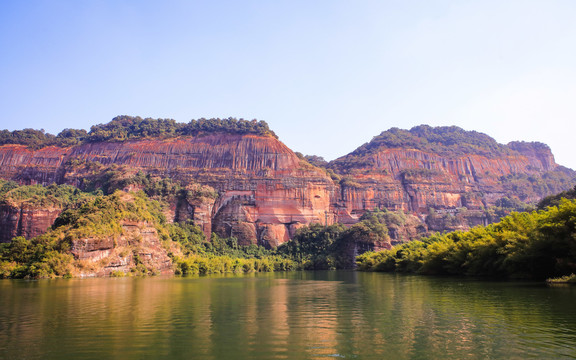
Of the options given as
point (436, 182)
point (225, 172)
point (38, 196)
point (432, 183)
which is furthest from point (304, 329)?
point (436, 182)

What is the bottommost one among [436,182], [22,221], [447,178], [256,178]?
[22,221]

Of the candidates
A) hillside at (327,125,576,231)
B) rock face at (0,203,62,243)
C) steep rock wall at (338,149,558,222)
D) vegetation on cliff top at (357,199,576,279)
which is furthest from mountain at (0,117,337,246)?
vegetation on cliff top at (357,199,576,279)

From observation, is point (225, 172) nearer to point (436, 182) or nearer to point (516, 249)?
point (436, 182)

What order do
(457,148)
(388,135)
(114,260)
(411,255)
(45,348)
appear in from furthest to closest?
1. (388,135)
2. (457,148)
3. (114,260)
4. (411,255)
5. (45,348)

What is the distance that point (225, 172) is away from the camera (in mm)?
129625

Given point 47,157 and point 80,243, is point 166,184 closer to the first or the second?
point 47,157

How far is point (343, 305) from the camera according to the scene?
→ 22.9 meters

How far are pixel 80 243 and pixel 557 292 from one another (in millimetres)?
59048

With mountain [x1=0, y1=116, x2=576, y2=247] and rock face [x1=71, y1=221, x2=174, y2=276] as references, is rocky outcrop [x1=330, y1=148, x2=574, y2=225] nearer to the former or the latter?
mountain [x1=0, y1=116, x2=576, y2=247]

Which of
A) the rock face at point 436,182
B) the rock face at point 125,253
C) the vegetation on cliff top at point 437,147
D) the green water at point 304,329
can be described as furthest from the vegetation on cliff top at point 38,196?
the vegetation on cliff top at point 437,147

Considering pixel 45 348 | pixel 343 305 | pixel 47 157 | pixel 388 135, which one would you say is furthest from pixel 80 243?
pixel 388 135

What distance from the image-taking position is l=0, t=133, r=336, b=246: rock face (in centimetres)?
12144

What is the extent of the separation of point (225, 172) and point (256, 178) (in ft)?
30.7

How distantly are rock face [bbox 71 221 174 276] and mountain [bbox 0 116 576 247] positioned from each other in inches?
1194
